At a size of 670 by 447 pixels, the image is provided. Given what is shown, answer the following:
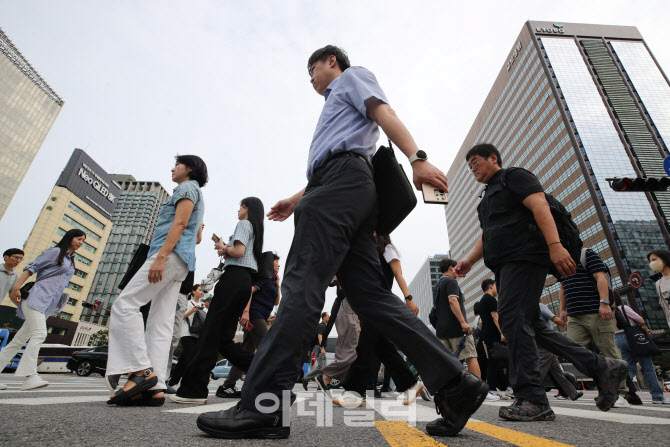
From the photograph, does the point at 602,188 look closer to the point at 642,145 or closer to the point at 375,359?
the point at 642,145

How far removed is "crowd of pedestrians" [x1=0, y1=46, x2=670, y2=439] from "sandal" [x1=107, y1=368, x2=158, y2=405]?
0.03 feet

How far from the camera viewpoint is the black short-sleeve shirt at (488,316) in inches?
230

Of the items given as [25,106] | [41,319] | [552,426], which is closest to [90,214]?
[25,106]

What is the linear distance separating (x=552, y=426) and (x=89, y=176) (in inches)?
3406

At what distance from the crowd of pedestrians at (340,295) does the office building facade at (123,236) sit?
97.9 metres

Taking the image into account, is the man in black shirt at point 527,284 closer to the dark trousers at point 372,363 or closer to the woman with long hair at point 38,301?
the dark trousers at point 372,363

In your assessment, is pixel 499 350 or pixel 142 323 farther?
pixel 499 350

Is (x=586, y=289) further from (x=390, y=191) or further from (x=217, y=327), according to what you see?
(x=217, y=327)

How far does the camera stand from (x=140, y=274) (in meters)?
2.74

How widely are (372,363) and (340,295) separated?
2.81 feet

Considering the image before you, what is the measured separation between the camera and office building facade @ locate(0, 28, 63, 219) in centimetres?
6725

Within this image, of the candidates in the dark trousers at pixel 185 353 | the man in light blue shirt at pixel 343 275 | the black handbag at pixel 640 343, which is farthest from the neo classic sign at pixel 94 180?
the black handbag at pixel 640 343

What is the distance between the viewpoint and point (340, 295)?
13.2 ft

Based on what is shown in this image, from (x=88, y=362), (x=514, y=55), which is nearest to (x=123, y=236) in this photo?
(x=88, y=362)
